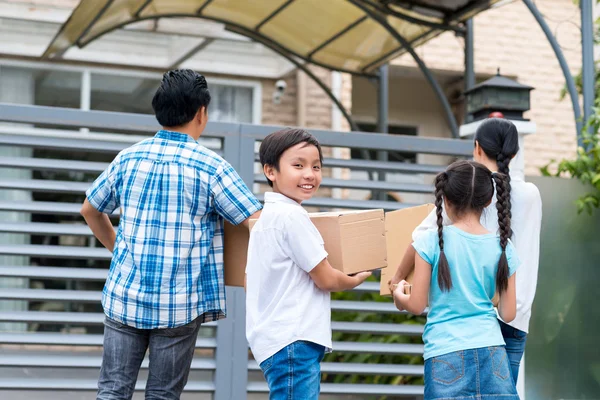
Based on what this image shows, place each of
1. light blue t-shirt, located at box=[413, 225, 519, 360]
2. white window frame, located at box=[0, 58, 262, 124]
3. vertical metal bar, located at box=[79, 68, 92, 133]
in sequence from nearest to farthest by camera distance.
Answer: light blue t-shirt, located at box=[413, 225, 519, 360], white window frame, located at box=[0, 58, 262, 124], vertical metal bar, located at box=[79, 68, 92, 133]

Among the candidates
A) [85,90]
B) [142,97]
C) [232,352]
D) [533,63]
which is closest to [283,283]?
[232,352]

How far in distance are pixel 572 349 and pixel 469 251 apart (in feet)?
8.97

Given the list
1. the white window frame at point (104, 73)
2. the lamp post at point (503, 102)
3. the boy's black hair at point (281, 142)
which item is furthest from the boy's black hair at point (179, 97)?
the white window frame at point (104, 73)

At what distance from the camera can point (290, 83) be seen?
34.2ft

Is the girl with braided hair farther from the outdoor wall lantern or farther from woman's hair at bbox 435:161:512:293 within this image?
the outdoor wall lantern

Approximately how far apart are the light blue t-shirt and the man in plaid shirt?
694 millimetres

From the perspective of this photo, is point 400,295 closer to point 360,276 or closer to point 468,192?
point 360,276

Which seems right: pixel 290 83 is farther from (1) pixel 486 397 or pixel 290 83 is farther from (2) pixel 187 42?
(1) pixel 486 397

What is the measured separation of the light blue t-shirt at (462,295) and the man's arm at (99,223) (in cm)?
123

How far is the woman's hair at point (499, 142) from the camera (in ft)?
11.2

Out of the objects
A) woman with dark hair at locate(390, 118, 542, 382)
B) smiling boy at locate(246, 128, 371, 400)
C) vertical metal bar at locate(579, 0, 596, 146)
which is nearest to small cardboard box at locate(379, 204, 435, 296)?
woman with dark hair at locate(390, 118, 542, 382)

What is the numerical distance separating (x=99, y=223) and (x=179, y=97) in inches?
25.1

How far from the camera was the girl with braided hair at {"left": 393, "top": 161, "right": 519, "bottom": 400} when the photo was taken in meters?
2.92

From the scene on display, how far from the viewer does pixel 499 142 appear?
11.3ft
